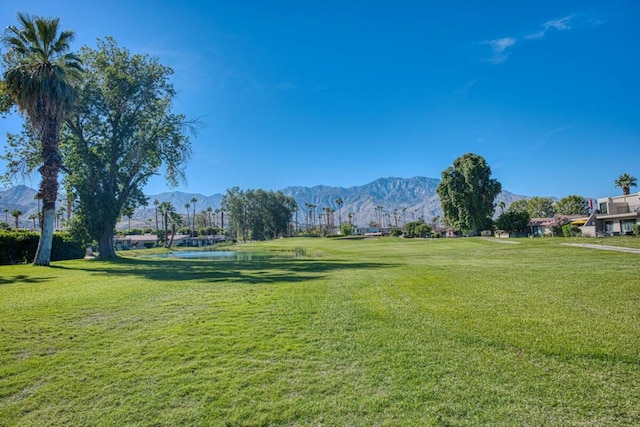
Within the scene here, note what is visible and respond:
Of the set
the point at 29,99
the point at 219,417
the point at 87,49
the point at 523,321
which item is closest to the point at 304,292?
the point at 523,321

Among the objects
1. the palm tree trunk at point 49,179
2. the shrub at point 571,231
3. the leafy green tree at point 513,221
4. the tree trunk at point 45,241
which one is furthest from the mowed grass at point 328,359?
the leafy green tree at point 513,221

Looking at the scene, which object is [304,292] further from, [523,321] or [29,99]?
[29,99]

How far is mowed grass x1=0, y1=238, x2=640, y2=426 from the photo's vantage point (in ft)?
11.5

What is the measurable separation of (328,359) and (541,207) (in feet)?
376

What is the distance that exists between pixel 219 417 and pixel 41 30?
995 inches

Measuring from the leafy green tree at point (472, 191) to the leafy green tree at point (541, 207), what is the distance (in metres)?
48.8

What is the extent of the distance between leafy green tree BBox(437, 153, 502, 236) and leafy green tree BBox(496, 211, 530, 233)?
2.39 metres

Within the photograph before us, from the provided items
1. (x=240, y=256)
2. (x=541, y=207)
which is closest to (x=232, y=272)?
(x=240, y=256)

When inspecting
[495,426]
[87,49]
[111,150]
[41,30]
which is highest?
[87,49]

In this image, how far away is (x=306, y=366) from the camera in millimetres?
4602

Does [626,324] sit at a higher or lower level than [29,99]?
lower

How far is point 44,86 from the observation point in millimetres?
19031

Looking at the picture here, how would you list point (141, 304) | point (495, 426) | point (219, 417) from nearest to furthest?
point (495, 426)
point (219, 417)
point (141, 304)

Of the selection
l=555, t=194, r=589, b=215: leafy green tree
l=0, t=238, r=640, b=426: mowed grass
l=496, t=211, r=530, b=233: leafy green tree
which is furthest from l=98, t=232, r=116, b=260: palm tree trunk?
Answer: l=555, t=194, r=589, b=215: leafy green tree
